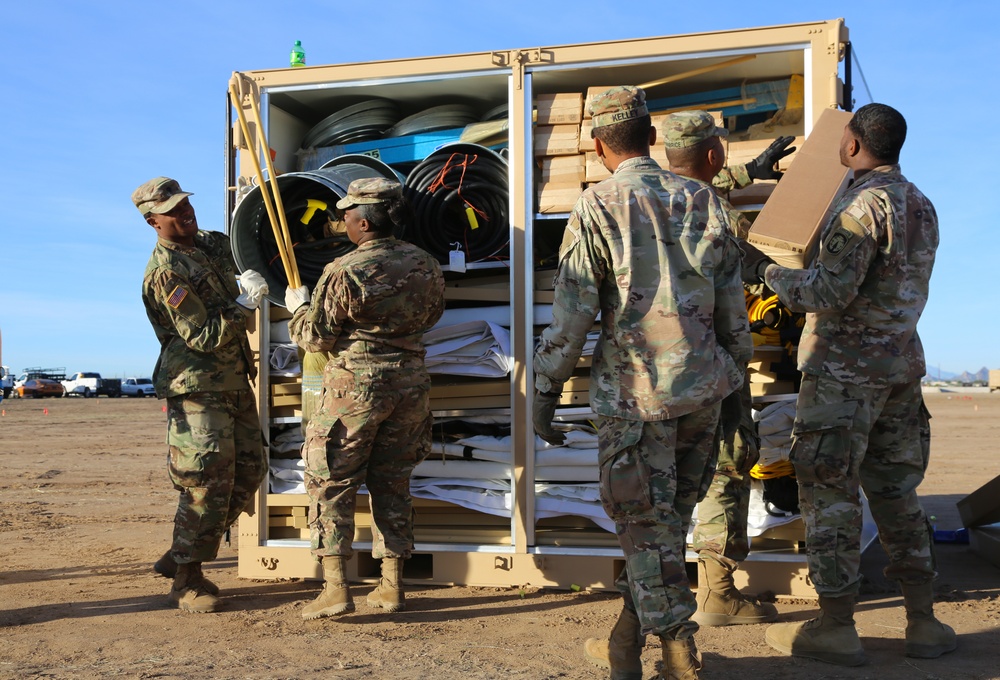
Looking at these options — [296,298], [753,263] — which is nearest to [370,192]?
[296,298]

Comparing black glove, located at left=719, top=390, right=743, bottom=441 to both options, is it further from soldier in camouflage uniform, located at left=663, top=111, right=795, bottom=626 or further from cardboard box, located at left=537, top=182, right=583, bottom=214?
cardboard box, located at left=537, top=182, right=583, bottom=214

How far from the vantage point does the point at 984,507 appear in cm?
569

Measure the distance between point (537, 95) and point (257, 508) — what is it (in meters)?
2.84

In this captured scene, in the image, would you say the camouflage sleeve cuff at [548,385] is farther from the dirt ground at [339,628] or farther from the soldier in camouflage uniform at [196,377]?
the soldier in camouflage uniform at [196,377]

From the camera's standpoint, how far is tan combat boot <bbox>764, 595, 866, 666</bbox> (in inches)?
139

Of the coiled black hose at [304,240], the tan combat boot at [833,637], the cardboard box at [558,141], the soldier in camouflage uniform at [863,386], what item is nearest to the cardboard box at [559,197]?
the cardboard box at [558,141]

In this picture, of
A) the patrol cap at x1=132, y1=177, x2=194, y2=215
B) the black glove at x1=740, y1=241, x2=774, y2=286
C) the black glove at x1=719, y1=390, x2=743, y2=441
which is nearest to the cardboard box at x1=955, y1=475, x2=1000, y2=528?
the black glove at x1=740, y1=241, x2=774, y2=286

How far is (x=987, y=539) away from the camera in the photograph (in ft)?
17.7

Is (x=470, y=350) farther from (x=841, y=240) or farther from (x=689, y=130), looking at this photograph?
(x=841, y=240)

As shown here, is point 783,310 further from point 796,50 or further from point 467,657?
point 467,657

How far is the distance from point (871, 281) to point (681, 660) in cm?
165

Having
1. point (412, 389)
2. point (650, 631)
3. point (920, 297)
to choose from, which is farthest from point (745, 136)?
point (650, 631)

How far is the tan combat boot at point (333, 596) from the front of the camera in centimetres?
423

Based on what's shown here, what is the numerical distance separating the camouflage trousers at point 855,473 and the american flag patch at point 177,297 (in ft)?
9.70
